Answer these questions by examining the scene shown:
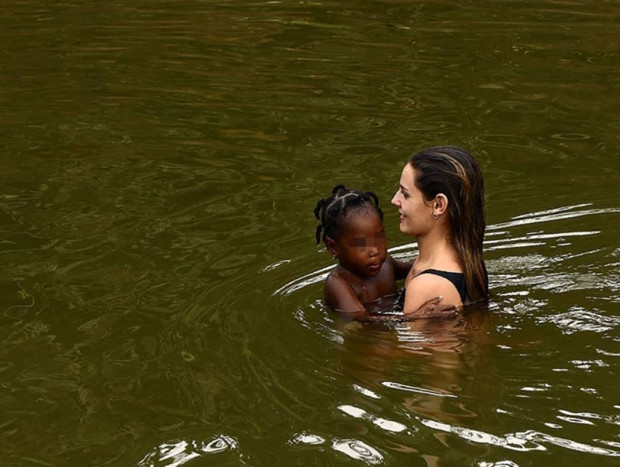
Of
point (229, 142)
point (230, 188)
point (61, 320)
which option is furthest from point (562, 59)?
point (61, 320)

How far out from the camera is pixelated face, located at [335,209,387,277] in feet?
23.7

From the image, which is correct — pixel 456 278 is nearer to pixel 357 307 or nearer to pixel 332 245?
pixel 357 307

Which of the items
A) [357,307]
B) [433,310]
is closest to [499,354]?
[433,310]

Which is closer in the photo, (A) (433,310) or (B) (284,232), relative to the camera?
(A) (433,310)

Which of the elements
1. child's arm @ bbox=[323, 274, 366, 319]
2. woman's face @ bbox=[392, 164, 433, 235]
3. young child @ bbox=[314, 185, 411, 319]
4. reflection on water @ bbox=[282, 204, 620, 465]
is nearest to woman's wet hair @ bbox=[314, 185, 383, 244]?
young child @ bbox=[314, 185, 411, 319]

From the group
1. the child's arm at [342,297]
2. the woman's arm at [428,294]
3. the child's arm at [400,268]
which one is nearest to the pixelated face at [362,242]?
the child's arm at [342,297]

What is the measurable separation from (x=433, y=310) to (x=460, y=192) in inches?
25.5

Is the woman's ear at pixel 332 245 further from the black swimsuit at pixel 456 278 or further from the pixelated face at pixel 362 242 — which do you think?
the black swimsuit at pixel 456 278

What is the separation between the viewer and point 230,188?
985 centimetres

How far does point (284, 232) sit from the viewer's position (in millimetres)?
8883

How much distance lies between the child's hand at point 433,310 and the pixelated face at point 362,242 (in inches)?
15.5

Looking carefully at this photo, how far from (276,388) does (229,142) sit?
4.80m

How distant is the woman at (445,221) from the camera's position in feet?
23.2

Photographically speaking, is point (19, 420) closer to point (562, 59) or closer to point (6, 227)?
point (6, 227)
